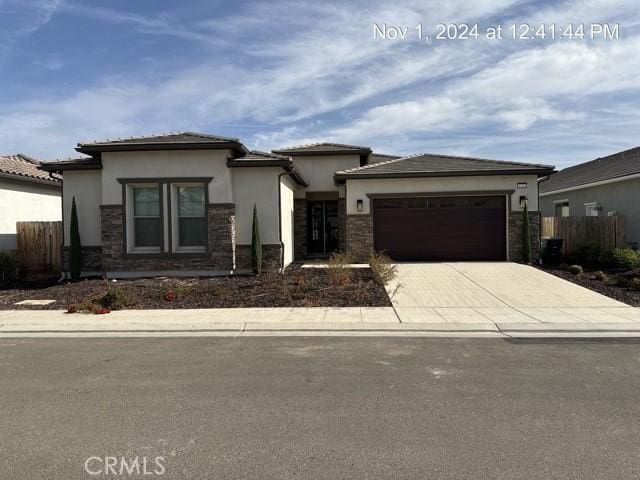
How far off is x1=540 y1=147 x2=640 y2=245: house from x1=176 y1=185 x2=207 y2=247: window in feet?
52.7

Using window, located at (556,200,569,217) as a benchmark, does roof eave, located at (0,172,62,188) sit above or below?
above

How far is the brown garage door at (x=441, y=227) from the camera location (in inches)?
699

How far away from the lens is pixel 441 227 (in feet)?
58.7

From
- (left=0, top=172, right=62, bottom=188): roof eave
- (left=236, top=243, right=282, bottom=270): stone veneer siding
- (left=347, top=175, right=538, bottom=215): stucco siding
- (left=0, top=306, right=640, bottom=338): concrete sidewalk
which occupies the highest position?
(left=0, top=172, right=62, bottom=188): roof eave

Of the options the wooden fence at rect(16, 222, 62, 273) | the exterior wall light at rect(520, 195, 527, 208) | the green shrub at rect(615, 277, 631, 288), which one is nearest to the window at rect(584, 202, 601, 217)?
the exterior wall light at rect(520, 195, 527, 208)

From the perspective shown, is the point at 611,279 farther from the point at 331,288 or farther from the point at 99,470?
the point at 99,470

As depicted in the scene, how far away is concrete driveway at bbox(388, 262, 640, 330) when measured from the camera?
29.8ft

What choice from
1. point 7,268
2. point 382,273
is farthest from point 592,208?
point 7,268

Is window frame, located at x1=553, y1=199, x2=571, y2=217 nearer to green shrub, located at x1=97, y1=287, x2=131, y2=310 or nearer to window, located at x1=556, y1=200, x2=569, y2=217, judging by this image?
window, located at x1=556, y1=200, x2=569, y2=217

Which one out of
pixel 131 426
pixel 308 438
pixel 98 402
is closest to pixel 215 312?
pixel 98 402

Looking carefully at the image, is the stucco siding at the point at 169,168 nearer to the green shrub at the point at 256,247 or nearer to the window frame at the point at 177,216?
the window frame at the point at 177,216

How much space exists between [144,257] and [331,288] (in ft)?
21.1

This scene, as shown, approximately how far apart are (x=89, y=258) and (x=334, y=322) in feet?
32.9

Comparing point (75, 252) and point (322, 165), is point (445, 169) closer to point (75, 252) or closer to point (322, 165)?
point (322, 165)
